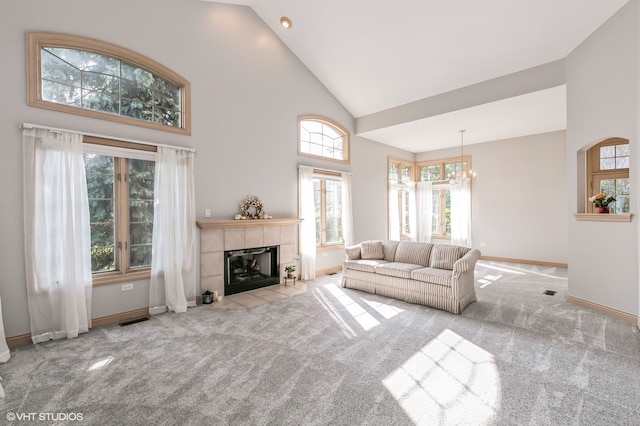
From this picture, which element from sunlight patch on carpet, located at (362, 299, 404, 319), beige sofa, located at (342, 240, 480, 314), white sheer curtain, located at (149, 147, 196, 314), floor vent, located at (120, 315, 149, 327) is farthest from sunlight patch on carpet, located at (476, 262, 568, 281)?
floor vent, located at (120, 315, 149, 327)

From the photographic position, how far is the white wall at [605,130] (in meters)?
3.55

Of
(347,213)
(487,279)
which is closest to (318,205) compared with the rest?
(347,213)

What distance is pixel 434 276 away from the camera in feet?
13.6

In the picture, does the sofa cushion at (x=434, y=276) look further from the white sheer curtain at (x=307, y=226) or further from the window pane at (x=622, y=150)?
the window pane at (x=622, y=150)

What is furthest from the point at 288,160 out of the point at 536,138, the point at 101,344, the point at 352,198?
the point at 536,138

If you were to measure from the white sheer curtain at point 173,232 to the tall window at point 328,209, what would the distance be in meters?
2.73

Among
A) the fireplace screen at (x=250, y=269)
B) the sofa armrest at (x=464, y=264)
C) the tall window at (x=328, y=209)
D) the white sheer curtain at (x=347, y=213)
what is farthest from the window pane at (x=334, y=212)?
the sofa armrest at (x=464, y=264)

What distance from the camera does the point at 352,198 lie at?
7039mm

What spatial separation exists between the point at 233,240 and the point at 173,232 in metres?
0.96

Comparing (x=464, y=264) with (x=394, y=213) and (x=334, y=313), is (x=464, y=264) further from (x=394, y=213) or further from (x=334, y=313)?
(x=394, y=213)

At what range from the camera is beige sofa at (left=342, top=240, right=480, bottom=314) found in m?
4.01

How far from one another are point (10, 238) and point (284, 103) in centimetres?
435

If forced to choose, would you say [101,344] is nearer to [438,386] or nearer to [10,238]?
[10,238]

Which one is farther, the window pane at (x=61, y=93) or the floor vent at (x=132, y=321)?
the floor vent at (x=132, y=321)
